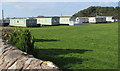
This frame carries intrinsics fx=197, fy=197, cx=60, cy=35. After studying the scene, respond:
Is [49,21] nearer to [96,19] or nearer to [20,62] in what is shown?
[96,19]

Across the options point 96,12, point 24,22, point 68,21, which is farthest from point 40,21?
point 96,12

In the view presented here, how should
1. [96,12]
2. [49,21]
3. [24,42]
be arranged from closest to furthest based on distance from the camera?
[24,42], [49,21], [96,12]

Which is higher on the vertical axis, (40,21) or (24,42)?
(40,21)

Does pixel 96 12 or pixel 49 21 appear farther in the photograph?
pixel 96 12

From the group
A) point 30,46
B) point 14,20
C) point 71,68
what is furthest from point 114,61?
point 14,20

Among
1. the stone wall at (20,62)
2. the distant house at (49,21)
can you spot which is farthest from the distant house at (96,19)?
the stone wall at (20,62)

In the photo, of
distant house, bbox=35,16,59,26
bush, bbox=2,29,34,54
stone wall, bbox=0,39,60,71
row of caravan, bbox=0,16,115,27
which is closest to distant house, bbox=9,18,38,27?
row of caravan, bbox=0,16,115,27

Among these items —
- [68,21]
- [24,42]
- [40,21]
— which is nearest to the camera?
[24,42]

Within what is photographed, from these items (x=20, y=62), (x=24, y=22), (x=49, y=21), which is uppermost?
(x=49, y=21)

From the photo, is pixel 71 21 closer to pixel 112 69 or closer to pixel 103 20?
pixel 103 20

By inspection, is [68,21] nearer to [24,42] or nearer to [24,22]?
[24,22]

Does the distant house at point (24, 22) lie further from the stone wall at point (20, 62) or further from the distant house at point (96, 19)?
the stone wall at point (20, 62)

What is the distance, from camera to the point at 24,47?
7.97 metres

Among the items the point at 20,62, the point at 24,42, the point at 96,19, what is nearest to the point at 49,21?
the point at 96,19
